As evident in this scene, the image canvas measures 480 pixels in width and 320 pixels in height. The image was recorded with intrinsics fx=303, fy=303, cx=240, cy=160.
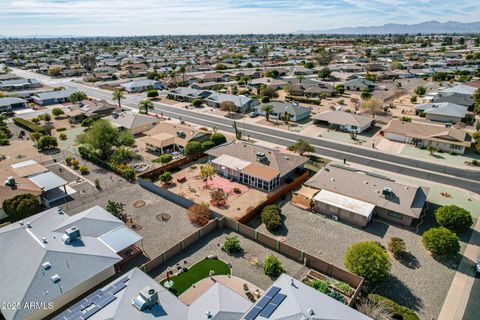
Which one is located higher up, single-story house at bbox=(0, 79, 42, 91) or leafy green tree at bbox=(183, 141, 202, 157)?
single-story house at bbox=(0, 79, 42, 91)

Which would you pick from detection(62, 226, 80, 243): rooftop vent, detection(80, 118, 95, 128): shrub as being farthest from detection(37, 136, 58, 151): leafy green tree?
detection(62, 226, 80, 243): rooftop vent

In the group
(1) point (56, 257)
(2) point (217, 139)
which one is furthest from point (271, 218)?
(2) point (217, 139)

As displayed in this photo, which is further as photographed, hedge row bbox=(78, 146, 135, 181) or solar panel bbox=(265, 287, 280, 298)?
hedge row bbox=(78, 146, 135, 181)

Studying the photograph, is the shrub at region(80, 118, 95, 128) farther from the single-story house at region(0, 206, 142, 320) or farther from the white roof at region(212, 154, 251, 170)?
the single-story house at region(0, 206, 142, 320)

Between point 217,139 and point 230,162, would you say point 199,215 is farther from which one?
point 217,139

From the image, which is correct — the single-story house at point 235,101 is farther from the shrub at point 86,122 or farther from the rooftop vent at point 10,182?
the rooftop vent at point 10,182

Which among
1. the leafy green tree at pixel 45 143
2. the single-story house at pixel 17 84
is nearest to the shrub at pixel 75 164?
the leafy green tree at pixel 45 143

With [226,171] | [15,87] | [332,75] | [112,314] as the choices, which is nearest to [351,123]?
[226,171]

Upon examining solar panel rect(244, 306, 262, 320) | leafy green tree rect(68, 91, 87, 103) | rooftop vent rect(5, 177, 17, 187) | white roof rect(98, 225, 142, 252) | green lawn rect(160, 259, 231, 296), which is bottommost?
green lawn rect(160, 259, 231, 296)
